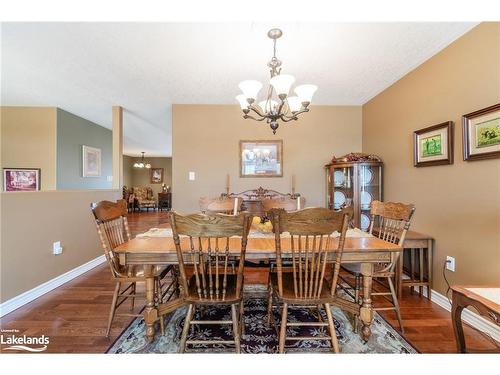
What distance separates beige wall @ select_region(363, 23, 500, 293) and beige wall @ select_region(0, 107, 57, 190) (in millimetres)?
5072

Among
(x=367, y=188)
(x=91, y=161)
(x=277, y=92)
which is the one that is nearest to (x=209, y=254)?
(x=277, y=92)

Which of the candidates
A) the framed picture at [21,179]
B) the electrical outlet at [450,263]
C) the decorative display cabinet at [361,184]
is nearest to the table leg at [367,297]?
the electrical outlet at [450,263]

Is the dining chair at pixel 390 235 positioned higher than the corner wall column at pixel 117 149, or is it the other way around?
the corner wall column at pixel 117 149

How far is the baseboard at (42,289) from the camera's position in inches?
78.6

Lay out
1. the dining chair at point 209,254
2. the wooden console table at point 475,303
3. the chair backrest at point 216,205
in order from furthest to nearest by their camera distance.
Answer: the chair backrest at point 216,205 < the dining chair at point 209,254 < the wooden console table at point 475,303

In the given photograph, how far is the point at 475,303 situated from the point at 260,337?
1.28 meters

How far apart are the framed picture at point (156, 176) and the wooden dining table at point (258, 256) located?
30.4 ft

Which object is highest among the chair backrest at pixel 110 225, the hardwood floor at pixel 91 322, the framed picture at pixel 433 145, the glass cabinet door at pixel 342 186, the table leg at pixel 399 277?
the framed picture at pixel 433 145

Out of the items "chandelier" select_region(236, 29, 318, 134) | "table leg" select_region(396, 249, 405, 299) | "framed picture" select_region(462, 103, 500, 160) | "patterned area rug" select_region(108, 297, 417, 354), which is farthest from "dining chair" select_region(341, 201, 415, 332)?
"chandelier" select_region(236, 29, 318, 134)

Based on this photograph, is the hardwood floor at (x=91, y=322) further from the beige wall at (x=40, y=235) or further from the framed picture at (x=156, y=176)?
the framed picture at (x=156, y=176)

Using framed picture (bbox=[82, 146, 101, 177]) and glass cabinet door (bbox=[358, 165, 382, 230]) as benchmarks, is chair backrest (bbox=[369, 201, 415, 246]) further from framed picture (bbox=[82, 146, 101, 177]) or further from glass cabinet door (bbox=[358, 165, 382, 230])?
framed picture (bbox=[82, 146, 101, 177])

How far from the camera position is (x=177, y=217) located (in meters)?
1.24

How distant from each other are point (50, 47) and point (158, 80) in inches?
37.8

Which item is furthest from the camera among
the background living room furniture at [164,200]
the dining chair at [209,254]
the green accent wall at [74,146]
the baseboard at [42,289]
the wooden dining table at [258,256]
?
the background living room furniture at [164,200]
